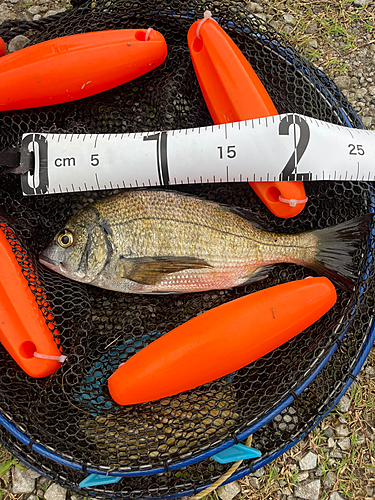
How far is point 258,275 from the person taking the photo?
2482 mm

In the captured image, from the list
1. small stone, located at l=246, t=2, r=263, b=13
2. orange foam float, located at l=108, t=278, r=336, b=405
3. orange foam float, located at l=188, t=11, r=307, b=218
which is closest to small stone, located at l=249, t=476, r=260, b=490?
orange foam float, located at l=108, t=278, r=336, b=405

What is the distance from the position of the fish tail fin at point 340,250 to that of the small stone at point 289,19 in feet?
6.02

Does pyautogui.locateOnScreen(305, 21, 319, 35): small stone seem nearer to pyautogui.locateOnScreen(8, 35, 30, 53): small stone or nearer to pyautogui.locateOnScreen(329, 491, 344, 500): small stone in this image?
pyautogui.locateOnScreen(8, 35, 30, 53): small stone

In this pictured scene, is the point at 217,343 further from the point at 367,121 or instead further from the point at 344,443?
the point at 367,121

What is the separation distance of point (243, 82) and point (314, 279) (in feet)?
4.15

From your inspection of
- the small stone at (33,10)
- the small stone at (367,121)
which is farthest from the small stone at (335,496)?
the small stone at (33,10)

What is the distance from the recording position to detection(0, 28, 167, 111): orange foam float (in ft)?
7.15

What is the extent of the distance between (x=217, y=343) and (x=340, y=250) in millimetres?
1026

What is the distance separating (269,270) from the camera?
250cm

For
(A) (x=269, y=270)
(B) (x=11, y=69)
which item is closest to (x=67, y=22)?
(B) (x=11, y=69)

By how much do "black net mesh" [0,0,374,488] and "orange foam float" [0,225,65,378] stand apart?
3.8 inches

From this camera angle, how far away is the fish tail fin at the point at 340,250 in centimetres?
235

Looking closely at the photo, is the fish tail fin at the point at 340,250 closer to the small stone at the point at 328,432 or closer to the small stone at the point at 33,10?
the small stone at the point at 328,432

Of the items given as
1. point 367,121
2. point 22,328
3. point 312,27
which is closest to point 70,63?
point 22,328
